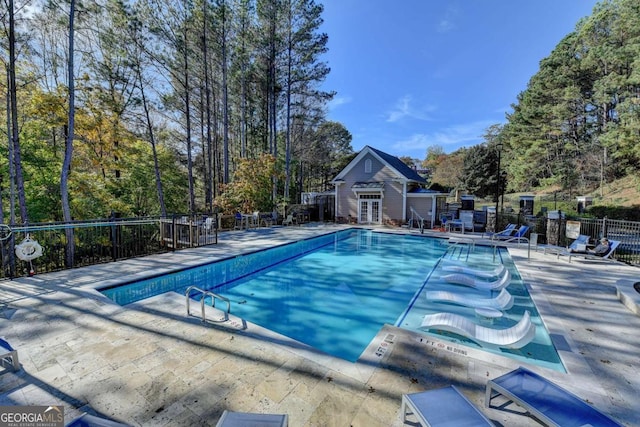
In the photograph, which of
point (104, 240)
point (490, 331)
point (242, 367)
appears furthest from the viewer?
point (104, 240)

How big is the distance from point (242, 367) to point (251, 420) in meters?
1.00

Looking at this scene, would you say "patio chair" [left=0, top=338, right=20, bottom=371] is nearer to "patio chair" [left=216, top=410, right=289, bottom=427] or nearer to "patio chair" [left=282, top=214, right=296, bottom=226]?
"patio chair" [left=216, top=410, right=289, bottom=427]

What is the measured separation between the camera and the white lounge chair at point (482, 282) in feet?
18.9

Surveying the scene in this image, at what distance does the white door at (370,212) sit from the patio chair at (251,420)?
1606 centimetres

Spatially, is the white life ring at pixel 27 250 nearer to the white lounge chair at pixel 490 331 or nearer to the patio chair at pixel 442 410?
the patio chair at pixel 442 410

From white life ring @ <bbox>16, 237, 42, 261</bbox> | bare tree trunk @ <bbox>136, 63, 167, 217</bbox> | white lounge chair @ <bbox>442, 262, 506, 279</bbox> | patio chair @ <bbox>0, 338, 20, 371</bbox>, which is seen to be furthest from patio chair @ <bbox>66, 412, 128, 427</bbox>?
bare tree trunk @ <bbox>136, 63, 167, 217</bbox>

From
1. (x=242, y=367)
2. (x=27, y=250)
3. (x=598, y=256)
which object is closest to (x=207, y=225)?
(x=27, y=250)

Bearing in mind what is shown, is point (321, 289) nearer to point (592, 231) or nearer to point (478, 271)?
point (478, 271)

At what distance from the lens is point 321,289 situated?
6.49m

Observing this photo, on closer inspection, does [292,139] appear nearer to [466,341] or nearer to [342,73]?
[342,73]

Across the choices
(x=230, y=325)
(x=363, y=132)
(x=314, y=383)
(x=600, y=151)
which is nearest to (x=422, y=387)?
(x=314, y=383)

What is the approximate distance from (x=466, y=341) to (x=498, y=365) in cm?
144

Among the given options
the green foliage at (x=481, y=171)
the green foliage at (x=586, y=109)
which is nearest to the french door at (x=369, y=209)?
the green foliage at (x=586, y=109)

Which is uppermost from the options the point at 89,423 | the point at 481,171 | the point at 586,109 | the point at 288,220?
the point at 586,109
